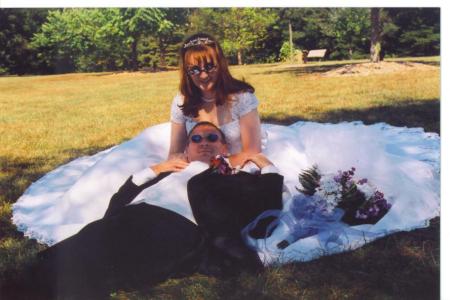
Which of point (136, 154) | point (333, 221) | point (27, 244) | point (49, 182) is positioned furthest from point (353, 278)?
point (49, 182)

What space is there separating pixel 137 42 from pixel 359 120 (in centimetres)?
132

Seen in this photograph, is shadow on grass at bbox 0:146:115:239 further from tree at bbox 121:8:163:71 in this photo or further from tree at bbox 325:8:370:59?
tree at bbox 325:8:370:59

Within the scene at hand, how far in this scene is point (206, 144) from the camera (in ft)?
7.45

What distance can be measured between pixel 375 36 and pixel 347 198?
0.90 metres

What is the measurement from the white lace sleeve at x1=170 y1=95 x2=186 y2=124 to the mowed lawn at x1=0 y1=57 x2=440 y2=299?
0.04 m

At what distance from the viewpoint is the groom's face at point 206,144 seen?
2.26 meters

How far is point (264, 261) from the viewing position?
2.03 m

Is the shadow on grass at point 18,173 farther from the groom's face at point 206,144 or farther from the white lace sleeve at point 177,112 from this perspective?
the groom's face at point 206,144

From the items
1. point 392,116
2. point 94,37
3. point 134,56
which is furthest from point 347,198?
point 94,37

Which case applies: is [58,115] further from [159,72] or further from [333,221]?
[333,221]

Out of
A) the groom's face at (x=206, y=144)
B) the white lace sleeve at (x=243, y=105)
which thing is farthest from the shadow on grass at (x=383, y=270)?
the white lace sleeve at (x=243, y=105)

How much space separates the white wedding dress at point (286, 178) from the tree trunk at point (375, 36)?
1.29ft

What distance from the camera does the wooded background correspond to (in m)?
2.32

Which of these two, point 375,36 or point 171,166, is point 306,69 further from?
point 171,166
